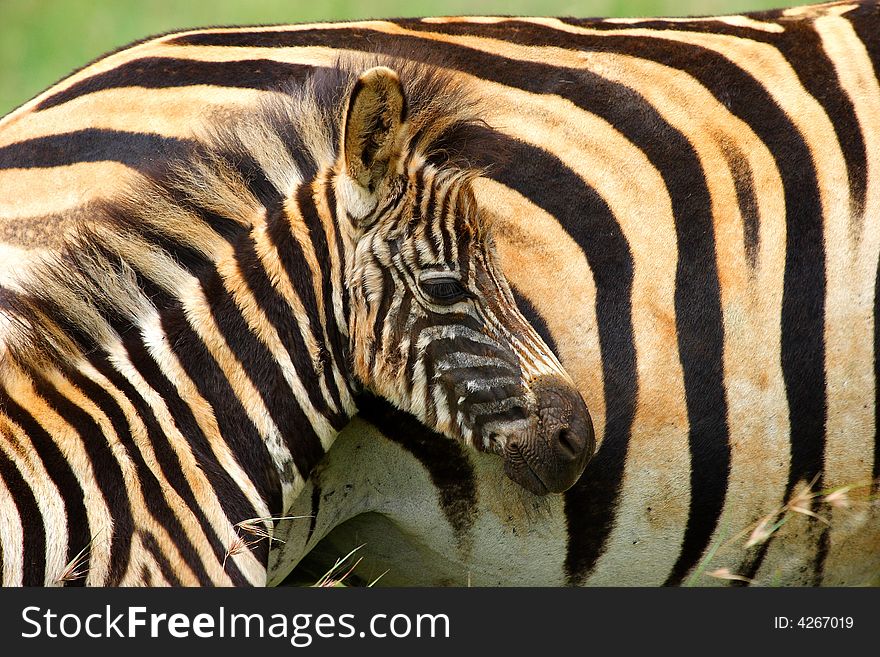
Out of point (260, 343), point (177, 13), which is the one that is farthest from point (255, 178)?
point (177, 13)

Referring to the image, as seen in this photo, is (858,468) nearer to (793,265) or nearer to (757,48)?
(793,265)

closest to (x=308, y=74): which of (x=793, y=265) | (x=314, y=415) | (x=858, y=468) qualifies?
(x=314, y=415)

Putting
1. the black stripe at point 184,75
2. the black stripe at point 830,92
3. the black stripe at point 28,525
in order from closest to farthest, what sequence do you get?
the black stripe at point 28,525, the black stripe at point 184,75, the black stripe at point 830,92

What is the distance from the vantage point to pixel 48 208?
435 centimetres

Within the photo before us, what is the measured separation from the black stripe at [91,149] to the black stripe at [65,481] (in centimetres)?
111

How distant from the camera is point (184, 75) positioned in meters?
4.64

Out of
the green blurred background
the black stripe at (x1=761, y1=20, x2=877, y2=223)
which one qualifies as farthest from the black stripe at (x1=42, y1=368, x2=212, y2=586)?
the green blurred background

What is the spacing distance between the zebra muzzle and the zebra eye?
0.43m

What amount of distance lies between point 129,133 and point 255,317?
1087mm

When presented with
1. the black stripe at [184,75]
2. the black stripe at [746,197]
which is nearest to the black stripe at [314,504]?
the black stripe at [184,75]

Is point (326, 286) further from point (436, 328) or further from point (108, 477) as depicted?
point (108, 477)

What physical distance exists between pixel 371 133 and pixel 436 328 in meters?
0.72

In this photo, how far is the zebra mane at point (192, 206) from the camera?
3953 millimetres

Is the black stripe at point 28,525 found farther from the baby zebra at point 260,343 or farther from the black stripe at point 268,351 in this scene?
the black stripe at point 268,351
